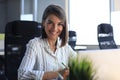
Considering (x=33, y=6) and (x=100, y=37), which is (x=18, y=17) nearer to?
(x=33, y=6)

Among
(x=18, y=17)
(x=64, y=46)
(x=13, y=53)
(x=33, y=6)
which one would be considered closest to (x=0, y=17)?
(x=18, y=17)

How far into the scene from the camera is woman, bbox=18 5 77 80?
1037mm

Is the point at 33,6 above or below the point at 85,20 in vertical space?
above

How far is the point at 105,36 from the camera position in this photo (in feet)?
15.2

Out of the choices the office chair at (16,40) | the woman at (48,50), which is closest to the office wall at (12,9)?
the office chair at (16,40)

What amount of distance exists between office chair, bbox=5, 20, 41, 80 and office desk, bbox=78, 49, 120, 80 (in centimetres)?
135


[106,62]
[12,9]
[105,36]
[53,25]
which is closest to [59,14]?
[53,25]

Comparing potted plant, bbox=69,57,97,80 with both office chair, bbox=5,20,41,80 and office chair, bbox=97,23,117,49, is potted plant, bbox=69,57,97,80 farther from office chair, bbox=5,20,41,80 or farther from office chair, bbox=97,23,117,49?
office chair, bbox=97,23,117,49

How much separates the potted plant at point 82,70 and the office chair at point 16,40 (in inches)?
56.7

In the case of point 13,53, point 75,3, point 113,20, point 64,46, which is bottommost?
point 13,53

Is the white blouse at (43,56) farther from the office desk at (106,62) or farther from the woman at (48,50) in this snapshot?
the office desk at (106,62)

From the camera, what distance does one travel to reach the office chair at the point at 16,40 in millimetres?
2254

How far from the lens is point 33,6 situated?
22.5ft

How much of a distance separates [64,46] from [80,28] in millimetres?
4661
